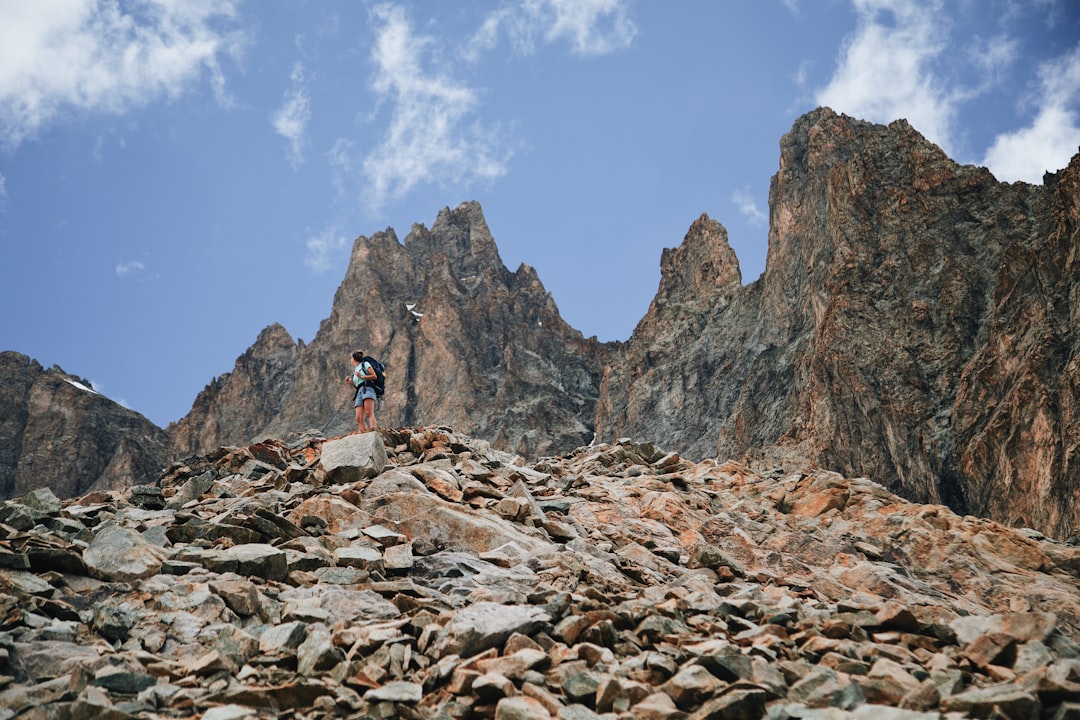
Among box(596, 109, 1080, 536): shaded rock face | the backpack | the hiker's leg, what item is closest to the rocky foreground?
the hiker's leg

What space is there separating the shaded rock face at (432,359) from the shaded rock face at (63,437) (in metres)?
16.1

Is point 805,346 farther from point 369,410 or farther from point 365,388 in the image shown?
point 369,410

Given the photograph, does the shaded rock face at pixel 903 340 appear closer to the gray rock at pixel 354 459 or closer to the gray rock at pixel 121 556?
the gray rock at pixel 354 459

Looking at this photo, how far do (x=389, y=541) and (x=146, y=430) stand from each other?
137 m

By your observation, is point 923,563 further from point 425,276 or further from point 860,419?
point 425,276

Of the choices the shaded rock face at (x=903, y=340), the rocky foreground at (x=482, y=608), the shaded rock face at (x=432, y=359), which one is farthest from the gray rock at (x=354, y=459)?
the shaded rock face at (x=432, y=359)

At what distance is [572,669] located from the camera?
25.9 ft

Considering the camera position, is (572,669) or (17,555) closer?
(572,669)

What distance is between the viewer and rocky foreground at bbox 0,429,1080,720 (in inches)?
288

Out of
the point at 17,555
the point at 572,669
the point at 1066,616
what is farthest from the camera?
the point at 1066,616

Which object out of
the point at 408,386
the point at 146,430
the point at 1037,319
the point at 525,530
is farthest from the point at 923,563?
the point at 146,430

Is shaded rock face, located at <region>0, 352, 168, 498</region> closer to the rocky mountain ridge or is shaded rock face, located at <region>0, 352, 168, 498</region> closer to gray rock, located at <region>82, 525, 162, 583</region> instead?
the rocky mountain ridge

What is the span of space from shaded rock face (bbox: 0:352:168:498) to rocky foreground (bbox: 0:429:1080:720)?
114m

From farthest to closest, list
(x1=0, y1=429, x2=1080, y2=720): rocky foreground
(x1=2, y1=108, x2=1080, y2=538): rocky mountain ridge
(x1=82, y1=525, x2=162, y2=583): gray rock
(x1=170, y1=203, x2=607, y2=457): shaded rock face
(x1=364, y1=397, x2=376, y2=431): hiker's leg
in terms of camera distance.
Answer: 1. (x1=170, y1=203, x2=607, y2=457): shaded rock face
2. (x1=2, y1=108, x2=1080, y2=538): rocky mountain ridge
3. (x1=364, y1=397, x2=376, y2=431): hiker's leg
4. (x1=82, y1=525, x2=162, y2=583): gray rock
5. (x1=0, y1=429, x2=1080, y2=720): rocky foreground
